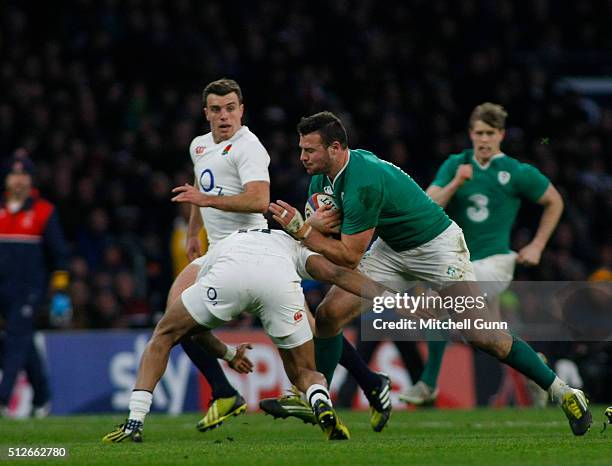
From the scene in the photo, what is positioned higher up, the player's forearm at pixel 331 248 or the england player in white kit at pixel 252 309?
the player's forearm at pixel 331 248

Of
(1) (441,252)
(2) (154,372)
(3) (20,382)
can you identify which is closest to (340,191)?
(1) (441,252)

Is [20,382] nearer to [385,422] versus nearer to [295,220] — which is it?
[385,422]

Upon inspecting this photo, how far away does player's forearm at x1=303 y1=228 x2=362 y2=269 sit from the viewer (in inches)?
329

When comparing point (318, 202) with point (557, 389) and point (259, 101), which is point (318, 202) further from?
point (259, 101)

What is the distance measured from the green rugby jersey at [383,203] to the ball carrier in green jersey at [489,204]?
1940 millimetres

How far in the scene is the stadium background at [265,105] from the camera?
1505 centimetres

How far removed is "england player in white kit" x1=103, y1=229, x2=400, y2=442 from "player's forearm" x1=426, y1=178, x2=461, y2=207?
250cm

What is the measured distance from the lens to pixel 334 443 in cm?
817

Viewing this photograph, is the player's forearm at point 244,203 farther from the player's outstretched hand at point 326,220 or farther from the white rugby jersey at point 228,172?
the player's outstretched hand at point 326,220

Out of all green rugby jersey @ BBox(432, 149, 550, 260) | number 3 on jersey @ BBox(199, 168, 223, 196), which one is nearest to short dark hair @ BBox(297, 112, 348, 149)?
number 3 on jersey @ BBox(199, 168, 223, 196)

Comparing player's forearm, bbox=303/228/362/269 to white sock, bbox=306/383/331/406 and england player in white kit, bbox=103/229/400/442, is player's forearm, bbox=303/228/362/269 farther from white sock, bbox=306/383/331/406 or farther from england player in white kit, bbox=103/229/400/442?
white sock, bbox=306/383/331/406

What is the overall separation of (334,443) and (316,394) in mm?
348

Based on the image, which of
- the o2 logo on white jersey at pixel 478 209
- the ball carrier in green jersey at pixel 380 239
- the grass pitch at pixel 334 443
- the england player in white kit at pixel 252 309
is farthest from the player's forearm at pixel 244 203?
the o2 logo on white jersey at pixel 478 209

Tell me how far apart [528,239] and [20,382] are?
21.6 feet
